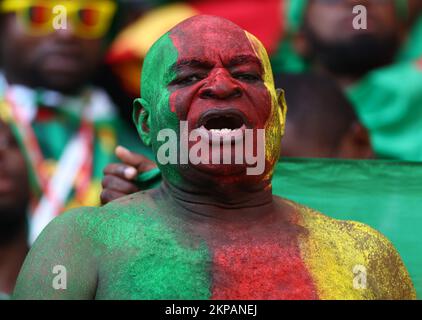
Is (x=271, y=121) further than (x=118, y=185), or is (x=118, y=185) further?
(x=118, y=185)

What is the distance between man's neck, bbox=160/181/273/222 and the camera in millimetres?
3051

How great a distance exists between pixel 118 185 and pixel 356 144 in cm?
161

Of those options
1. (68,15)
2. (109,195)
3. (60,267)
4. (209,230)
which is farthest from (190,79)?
(68,15)

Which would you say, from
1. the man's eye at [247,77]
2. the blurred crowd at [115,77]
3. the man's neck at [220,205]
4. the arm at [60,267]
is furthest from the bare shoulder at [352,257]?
the blurred crowd at [115,77]

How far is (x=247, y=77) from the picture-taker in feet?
10.1

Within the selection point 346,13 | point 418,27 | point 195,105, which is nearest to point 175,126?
point 195,105

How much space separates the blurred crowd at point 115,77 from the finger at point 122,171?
1.58 m

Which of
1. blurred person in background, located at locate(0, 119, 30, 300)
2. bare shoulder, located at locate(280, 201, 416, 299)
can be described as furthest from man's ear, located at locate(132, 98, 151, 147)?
blurred person in background, located at locate(0, 119, 30, 300)

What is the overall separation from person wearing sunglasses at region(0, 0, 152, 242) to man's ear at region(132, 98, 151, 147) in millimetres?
2695

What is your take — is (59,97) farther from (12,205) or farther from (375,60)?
(375,60)

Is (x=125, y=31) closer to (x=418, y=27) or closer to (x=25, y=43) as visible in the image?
(x=25, y=43)

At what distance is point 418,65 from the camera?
19.0 feet

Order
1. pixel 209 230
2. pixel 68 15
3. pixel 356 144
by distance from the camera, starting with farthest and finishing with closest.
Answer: pixel 68 15
pixel 356 144
pixel 209 230

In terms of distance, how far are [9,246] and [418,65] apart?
6.89 ft
